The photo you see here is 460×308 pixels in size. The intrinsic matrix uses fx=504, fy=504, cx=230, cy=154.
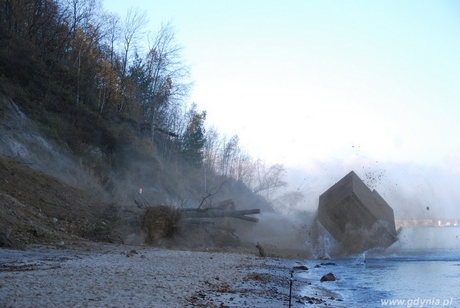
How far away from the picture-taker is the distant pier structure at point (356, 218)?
2380cm

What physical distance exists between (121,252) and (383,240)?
533 inches

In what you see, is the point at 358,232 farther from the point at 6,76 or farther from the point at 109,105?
the point at 109,105

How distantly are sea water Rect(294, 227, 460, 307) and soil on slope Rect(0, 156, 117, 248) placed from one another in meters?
8.59

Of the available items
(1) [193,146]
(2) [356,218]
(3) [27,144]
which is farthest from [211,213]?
(1) [193,146]

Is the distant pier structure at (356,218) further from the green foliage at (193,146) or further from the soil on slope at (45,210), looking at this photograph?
the green foliage at (193,146)

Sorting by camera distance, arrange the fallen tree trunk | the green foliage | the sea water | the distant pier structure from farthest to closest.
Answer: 1. the green foliage
2. the fallen tree trunk
3. the distant pier structure
4. the sea water

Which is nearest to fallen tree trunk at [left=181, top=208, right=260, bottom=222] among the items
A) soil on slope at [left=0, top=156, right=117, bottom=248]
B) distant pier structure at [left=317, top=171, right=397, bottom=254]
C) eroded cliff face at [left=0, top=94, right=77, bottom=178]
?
soil on slope at [left=0, top=156, right=117, bottom=248]

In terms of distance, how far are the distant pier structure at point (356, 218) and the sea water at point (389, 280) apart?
30.5 inches

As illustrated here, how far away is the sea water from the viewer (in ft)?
40.2

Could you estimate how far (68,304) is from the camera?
727cm

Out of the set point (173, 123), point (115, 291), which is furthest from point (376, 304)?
point (173, 123)

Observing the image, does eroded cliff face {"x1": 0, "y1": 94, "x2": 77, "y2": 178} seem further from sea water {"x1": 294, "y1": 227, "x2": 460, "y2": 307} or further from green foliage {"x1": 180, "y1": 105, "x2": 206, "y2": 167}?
green foliage {"x1": 180, "y1": 105, "x2": 206, "y2": 167}

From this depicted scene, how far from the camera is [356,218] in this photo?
78.8 ft

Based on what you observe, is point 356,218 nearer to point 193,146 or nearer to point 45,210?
point 45,210
